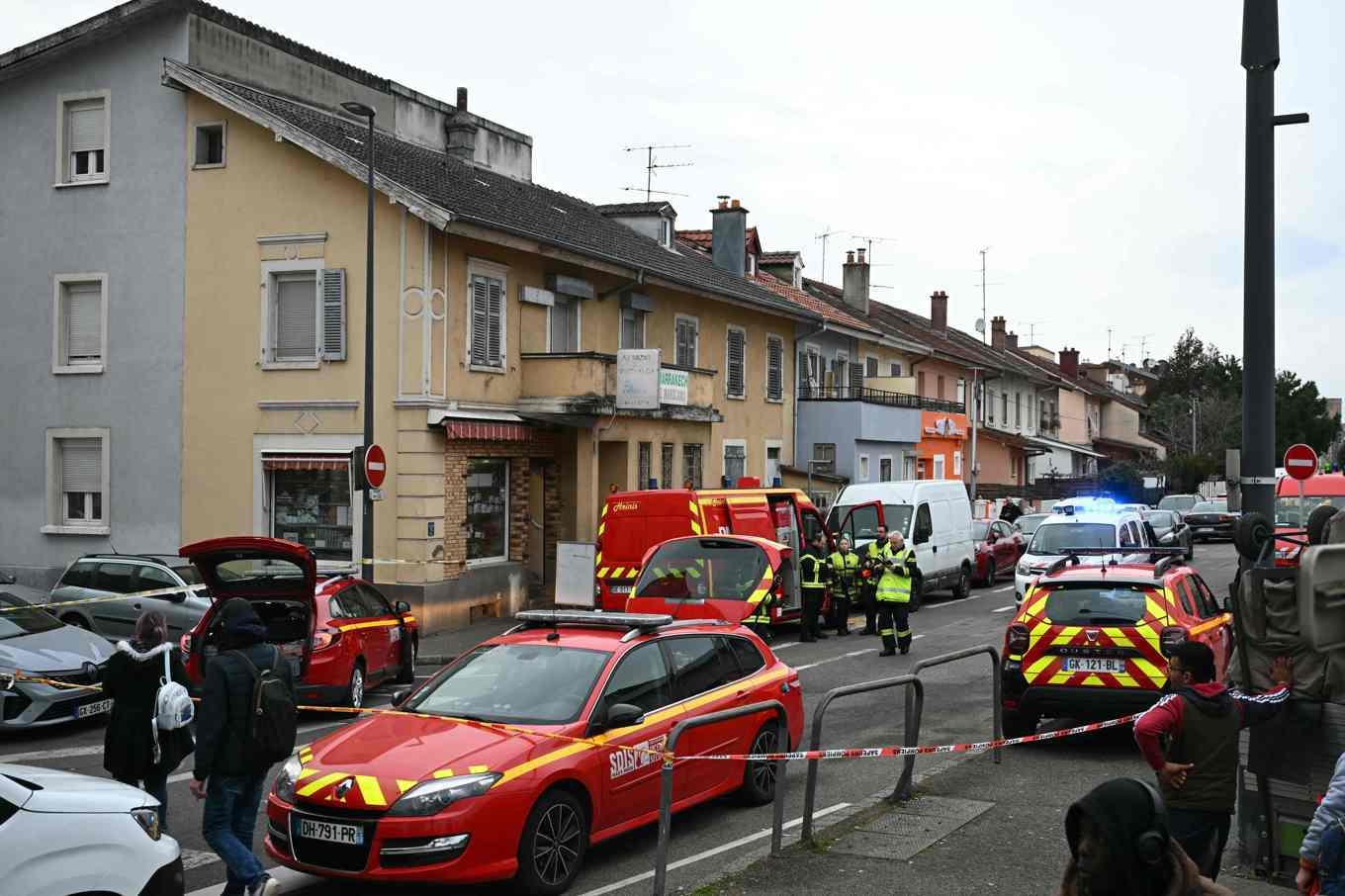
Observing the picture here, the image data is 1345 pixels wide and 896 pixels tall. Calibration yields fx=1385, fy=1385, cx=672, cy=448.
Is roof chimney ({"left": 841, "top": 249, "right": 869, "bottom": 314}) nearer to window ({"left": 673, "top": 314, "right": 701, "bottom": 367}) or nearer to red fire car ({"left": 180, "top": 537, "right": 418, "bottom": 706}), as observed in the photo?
window ({"left": 673, "top": 314, "right": 701, "bottom": 367})

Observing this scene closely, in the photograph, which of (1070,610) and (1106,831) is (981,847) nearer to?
(1070,610)

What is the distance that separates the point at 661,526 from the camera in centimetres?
2100

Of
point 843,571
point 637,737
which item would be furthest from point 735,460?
point 637,737

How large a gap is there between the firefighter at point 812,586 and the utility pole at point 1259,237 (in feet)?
31.6

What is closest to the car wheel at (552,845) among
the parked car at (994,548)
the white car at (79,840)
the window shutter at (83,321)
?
the white car at (79,840)

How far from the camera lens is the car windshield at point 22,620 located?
14312 millimetres

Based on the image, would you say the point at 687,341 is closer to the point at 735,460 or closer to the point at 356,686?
the point at 735,460

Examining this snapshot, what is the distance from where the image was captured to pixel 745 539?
19.5m

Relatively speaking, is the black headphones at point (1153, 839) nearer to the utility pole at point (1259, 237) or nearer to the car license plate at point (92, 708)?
the utility pole at point (1259, 237)

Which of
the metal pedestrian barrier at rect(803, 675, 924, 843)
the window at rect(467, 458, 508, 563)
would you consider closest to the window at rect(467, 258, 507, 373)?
the window at rect(467, 458, 508, 563)

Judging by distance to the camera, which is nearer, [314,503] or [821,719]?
[821,719]

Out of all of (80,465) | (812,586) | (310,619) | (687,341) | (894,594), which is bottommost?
(812,586)

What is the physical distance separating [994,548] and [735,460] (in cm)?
685

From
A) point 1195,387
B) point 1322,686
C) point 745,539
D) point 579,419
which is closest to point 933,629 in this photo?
point 745,539
